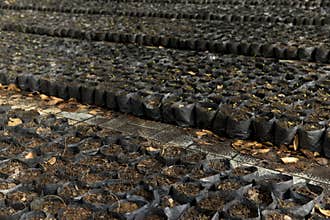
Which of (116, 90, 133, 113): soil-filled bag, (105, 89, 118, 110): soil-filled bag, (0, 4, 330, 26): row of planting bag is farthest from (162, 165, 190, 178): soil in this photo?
(0, 4, 330, 26): row of planting bag

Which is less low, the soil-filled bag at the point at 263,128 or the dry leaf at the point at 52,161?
the soil-filled bag at the point at 263,128

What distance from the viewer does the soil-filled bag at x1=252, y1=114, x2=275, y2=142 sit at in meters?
4.00

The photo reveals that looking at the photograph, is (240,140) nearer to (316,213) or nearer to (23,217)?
(316,213)

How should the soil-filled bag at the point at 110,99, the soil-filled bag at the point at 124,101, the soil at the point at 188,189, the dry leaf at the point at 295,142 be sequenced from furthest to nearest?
the soil-filled bag at the point at 110,99 → the soil-filled bag at the point at 124,101 → the dry leaf at the point at 295,142 → the soil at the point at 188,189

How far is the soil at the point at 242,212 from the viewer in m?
2.53

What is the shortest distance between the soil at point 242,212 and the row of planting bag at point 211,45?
4.86 meters

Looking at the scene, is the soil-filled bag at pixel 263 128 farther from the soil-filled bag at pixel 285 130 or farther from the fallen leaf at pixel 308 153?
the fallen leaf at pixel 308 153

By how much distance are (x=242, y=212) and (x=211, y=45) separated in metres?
5.38

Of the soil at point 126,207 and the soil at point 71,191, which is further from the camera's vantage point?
the soil at point 71,191

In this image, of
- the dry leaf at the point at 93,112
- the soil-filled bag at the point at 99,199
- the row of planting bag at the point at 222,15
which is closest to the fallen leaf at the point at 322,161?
the soil-filled bag at the point at 99,199

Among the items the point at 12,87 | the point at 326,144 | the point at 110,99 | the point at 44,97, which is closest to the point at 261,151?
the point at 326,144

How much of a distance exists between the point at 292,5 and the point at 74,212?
1117 centimetres

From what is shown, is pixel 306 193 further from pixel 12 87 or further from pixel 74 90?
pixel 12 87

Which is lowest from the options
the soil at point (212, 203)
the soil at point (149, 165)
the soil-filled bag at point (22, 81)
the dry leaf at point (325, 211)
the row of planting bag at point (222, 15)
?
the soil-filled bag at point (22, 81)
